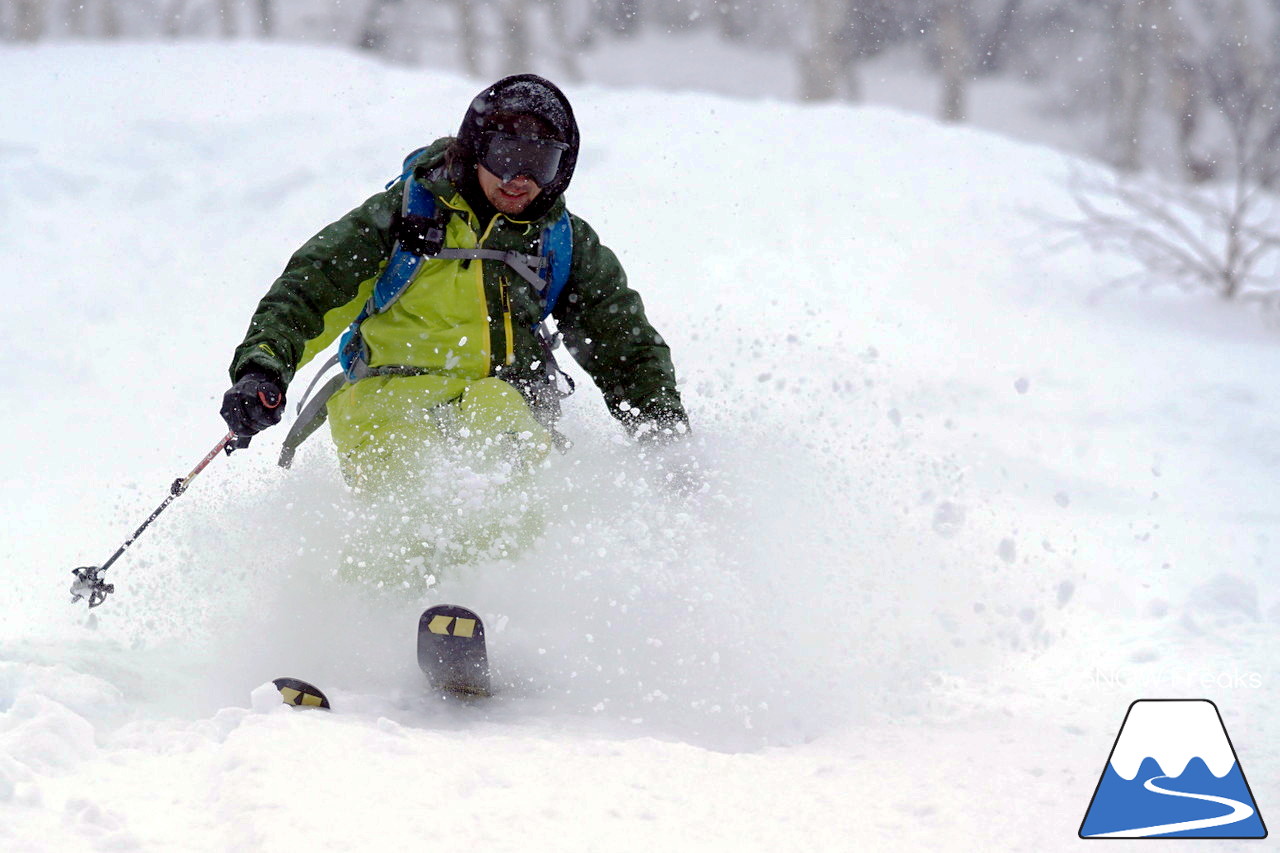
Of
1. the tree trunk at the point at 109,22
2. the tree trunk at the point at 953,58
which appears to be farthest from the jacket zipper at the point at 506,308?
the tree trunk at the point at 109,22

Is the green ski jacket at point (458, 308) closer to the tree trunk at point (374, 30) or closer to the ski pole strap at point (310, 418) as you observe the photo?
the ski pole strap at point (310, 418)

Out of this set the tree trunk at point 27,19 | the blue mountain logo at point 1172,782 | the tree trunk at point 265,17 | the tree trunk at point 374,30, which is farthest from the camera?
the tree trunk at point 374,30

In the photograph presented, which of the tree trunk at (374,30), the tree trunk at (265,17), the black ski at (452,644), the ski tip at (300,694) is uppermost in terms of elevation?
the tree trunk at (374,30)

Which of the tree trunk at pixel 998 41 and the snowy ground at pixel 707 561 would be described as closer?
the snowy ground at pixel 707 561

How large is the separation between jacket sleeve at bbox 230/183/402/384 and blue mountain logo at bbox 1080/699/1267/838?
2.20 m

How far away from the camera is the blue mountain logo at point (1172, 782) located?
7.61ft

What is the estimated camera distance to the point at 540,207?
340 cm

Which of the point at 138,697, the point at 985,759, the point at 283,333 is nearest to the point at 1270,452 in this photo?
the point at 985,759

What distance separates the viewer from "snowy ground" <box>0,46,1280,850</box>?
2365mm

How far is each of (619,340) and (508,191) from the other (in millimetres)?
622

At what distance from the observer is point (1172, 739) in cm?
289

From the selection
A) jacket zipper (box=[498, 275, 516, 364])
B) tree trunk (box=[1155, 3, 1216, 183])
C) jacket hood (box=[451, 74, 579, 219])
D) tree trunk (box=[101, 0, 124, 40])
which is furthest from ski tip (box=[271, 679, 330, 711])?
tree trunk (box=[101, 0, 124, 40])

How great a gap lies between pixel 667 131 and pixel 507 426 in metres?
6.67

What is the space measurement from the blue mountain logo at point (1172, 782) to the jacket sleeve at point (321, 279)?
2.20 metres
